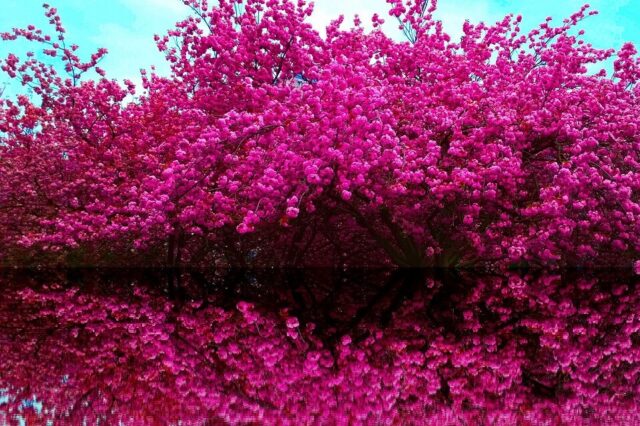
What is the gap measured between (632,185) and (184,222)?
26.2 feet

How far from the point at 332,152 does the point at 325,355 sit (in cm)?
457

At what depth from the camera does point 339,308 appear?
7.87 m

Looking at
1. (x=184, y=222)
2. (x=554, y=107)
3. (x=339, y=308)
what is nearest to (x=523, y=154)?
(x=554, y=107)

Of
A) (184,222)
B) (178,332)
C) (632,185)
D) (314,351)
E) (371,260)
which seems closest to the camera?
(314,351)

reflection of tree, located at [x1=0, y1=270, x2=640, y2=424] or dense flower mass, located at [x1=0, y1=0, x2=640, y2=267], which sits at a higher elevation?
dense flower mass, located at [x1=0, y1=0, x2=640, y2=267]

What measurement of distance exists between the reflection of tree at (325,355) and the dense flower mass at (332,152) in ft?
5.72

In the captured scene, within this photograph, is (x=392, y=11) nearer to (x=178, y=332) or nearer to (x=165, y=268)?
(x=165, y=268)

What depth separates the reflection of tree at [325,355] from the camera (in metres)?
3.76

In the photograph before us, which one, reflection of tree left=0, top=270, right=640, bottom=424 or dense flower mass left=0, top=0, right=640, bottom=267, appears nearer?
reflection of tree left=0, top=270, right=640, bottom=424

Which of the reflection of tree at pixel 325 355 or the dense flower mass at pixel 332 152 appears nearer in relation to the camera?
the reflection of tree at pixel 325 355

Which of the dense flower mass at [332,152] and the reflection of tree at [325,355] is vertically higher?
the dense flower mass at [332,152]

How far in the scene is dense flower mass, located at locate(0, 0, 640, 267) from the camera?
9.89 meters

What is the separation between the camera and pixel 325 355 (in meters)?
5.29

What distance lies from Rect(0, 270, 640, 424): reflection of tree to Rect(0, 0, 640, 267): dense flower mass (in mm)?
1743
